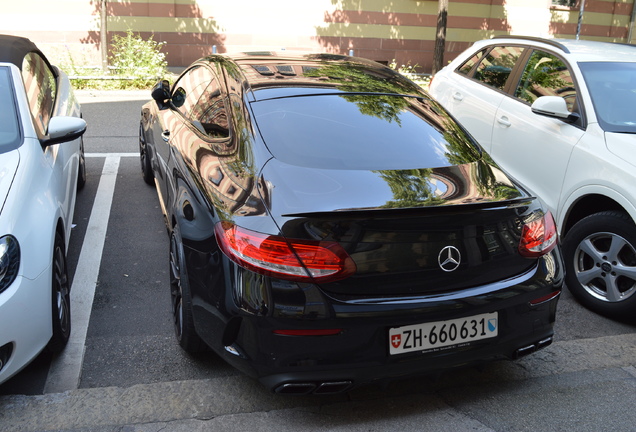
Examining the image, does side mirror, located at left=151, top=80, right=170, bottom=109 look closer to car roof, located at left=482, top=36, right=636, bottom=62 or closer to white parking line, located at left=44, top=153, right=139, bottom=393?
white parking line, located at left=44, top=153, right=139, bottom=393

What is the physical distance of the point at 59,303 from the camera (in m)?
3.66

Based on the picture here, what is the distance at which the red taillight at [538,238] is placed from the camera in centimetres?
319

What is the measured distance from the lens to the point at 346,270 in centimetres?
285

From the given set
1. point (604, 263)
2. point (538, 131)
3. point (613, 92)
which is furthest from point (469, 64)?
point (604, 263)

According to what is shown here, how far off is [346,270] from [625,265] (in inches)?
89.9

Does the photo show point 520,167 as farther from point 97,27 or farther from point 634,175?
point 97,27

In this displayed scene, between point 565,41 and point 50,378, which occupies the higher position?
point 565,41

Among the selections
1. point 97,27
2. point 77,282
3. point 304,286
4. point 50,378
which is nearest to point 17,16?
point 97,27

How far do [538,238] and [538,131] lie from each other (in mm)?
2022

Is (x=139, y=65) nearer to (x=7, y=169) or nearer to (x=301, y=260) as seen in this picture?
(x=7, y=169)

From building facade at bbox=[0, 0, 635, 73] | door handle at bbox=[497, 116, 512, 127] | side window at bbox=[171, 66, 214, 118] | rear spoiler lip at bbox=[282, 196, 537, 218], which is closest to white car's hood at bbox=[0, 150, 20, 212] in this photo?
side window at bbox=[171, 66, 214, 118]

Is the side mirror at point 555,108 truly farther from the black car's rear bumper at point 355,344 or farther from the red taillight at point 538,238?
the black car's rear bumper at point 355,344

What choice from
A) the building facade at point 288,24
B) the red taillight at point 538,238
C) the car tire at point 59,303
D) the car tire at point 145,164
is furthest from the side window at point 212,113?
the building facade at point 288,24

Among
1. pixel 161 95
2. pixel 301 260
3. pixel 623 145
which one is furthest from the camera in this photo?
pixel 161 95
